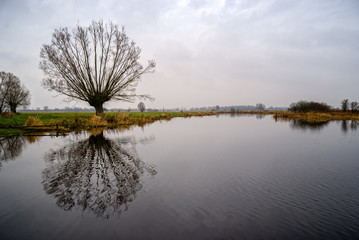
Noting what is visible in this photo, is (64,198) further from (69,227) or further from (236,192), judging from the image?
(236,192)

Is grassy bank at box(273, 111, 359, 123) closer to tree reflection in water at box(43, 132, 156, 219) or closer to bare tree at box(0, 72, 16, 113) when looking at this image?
tree reflection in water at box(43, 132, 156, 219)

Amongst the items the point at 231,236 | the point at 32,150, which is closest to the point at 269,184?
the point at 231,236

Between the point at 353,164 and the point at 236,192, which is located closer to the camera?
the point at 236,192

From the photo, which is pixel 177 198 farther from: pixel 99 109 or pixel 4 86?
pixel 4 86

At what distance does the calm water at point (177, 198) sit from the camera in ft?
13.3

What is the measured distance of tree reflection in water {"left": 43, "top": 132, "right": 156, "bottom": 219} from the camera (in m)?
5.17

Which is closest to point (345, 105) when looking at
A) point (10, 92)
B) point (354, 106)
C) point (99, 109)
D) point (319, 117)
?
point (354, 106)

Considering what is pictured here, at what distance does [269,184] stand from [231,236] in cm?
366

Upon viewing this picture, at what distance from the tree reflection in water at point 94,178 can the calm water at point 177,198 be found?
0.03m

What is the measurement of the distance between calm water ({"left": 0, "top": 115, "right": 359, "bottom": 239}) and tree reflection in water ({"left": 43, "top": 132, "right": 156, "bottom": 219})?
0.03m

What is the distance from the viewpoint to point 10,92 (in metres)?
50.1

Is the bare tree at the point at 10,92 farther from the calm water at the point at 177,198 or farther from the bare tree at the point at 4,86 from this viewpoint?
the calm water at the point at 177,198

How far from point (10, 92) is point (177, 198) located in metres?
66.3

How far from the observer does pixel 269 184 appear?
671 cm
